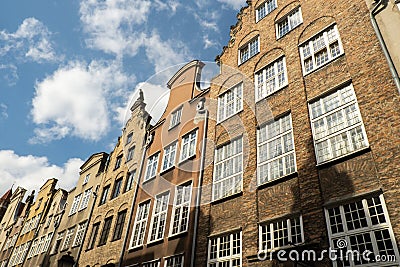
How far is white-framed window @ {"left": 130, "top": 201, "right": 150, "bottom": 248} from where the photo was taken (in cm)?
1631

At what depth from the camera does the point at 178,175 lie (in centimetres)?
1614

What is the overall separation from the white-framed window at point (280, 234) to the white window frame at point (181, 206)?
426cm

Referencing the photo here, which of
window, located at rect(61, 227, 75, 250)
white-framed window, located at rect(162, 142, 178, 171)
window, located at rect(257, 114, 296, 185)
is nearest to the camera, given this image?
window, located at rect(257, 114, 296, 185)

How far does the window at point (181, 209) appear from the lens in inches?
555

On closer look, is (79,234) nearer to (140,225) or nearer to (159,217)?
(140,225)

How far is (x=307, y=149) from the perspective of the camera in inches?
413

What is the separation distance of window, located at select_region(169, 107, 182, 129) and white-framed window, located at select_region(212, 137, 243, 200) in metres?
5.46

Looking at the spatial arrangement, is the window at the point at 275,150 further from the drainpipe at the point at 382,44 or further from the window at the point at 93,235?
the window at the point at 93,235

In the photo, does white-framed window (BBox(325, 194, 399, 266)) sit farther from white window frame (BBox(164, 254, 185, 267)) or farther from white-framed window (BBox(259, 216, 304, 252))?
white window frame (BBox(164, 254, 185, 267))

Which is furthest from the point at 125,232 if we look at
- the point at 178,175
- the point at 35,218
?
the point at 35,218

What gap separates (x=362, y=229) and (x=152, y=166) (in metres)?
13.3

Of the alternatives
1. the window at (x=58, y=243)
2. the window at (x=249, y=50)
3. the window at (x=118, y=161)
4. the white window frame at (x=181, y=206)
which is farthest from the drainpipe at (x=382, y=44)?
the window at (x=58, y=243)

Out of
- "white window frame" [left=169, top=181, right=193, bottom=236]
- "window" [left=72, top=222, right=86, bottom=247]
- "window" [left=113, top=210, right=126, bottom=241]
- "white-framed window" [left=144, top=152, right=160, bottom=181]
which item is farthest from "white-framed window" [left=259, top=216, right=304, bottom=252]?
"window" [left=72, top=222, right=86, bottom=247]

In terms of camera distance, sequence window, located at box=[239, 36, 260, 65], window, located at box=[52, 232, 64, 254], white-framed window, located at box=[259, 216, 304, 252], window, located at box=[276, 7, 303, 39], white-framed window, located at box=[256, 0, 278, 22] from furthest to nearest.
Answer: window, located at box=[52, 232, 64, 254], white-framed window, located at box=[256, 0, 278, 22], window, located at box=[239, 36, 260, 65], window, located at box=[276, 7, 303, 39], white-framed window, located at box=[259, 216, 304, 252]
